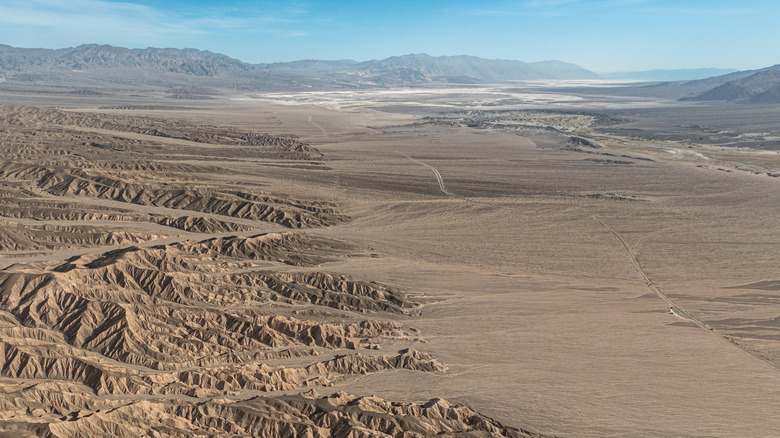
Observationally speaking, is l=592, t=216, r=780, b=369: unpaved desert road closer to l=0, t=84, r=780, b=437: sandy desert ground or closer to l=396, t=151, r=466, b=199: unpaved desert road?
l=0, t=84, r=780, b=437: sandy desert ground

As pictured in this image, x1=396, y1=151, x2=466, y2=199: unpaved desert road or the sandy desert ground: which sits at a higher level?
x1=396, y1=151, x2=466, y2=199: unpaved desert road

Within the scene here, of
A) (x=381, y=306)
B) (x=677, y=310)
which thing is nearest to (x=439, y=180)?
(x=381, y=306)

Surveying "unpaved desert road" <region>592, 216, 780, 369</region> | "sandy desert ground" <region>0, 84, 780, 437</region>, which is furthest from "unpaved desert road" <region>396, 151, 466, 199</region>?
"unpaved desert road" <region>592, 216, 780, 369</region>

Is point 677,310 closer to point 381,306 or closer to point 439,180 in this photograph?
point 381,306

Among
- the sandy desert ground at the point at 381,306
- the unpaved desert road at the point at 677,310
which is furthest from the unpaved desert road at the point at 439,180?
the unpaved desert road at the point at 677,310

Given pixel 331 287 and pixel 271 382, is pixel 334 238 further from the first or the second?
pixel 271 382

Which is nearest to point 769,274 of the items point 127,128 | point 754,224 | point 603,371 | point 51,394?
point 754,224

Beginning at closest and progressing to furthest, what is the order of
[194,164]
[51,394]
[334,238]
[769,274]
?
[51,394], [769,274], [334,238], [194,164]

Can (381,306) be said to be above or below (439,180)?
below

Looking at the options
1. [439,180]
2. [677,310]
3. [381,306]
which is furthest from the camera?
[439,180]
